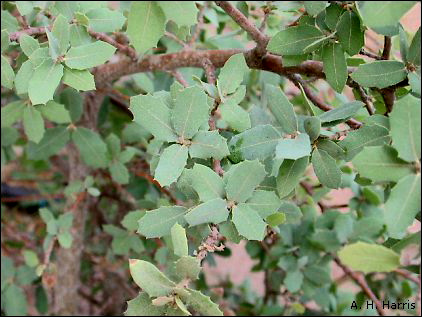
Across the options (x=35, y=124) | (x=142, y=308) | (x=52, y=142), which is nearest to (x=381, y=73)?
(x=142, y=308)

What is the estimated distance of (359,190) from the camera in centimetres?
87

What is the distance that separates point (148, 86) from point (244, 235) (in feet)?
1.39

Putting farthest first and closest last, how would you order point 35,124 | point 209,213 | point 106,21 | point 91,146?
point 91,146 → point 35,124 → point 106,21 → point 209,213

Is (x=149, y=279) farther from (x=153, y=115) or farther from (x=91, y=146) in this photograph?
(x=91, y=146)

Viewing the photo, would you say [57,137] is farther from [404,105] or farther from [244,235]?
[404,105]

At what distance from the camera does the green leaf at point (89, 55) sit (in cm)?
46

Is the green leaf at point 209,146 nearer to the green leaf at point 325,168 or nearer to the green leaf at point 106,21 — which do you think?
the green leaf at point 325,168

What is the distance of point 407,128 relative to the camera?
334 millimetres

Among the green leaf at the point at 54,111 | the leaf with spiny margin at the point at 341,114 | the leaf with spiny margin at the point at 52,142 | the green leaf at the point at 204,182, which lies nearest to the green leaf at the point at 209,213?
the green leaf at the point at 204,182

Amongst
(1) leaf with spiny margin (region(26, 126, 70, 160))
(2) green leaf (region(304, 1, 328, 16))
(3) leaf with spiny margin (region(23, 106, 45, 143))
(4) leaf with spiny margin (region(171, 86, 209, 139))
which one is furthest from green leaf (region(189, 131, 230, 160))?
(1) leaf with spiny margin (region(26, 126, 70, 160))

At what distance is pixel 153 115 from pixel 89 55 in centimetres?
8

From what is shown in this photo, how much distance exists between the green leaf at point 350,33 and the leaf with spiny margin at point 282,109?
2.5 inches

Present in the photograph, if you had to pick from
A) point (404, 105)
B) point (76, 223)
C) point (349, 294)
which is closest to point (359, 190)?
point (349, 294)

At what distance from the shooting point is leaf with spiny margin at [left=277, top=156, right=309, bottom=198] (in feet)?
1.48
